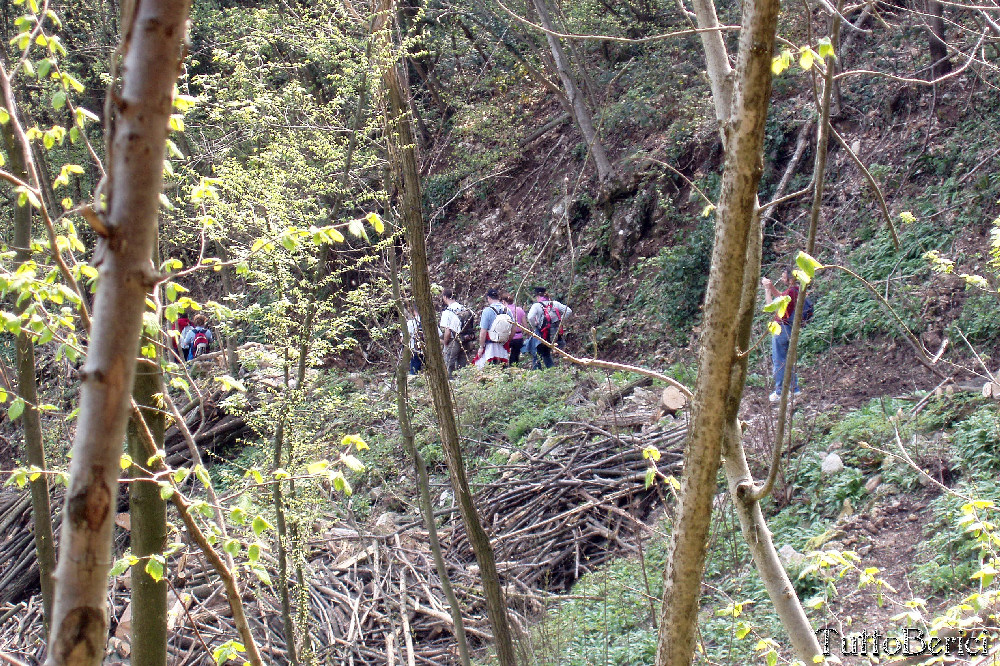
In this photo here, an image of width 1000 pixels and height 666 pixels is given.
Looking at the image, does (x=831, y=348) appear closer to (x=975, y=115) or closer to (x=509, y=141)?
(x=975, y=115)

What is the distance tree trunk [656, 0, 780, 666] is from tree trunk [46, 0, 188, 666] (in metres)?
1.14

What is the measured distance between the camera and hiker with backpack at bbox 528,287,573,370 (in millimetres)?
12320

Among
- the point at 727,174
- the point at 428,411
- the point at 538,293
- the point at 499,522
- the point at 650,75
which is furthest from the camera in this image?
the point at 650,75

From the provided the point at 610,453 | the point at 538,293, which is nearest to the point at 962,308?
the point at 610,453

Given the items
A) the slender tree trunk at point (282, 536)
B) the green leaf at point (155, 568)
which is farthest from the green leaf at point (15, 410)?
the slender tree trunk at point (282, 536)

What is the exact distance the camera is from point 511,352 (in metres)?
13.4

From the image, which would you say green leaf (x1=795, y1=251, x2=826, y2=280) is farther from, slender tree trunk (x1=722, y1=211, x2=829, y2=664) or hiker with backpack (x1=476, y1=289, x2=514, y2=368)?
hiker with backpack (x1=476, y1=289, x2=514, y2=368)

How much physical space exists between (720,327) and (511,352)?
38.6 feet

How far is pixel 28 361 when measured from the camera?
14.8 ft

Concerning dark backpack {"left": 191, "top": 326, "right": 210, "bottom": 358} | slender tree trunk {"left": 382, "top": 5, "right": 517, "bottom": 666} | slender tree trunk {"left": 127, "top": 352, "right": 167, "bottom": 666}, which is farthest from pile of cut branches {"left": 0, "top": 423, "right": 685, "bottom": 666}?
dark backpack {"left": 191, "top": 326, "right": 210, "bottom": 358}

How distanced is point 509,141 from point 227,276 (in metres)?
7.64

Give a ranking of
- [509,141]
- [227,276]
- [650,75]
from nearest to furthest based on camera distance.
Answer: [227,276] → [650,75] → [509,141]

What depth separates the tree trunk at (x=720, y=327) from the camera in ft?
5.36

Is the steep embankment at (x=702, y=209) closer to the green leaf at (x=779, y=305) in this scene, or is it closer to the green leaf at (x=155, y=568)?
the green leaf at (x=779, y=305)
